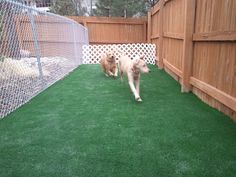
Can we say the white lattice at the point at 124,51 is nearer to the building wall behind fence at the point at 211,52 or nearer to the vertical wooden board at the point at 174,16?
the vertical wooden board at the point at 174,16

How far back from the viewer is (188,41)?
450 cm

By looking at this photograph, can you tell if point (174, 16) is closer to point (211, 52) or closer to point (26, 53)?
point (211, 52)

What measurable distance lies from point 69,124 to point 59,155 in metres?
0.87

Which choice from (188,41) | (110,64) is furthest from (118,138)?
(110,64)

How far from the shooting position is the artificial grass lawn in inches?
84.6

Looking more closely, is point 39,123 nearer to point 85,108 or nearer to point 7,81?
point 85,108

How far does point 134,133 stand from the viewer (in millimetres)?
2891

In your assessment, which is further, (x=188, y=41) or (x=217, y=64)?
(x=188, y=41)

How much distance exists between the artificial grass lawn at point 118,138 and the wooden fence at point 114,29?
31.3 feet

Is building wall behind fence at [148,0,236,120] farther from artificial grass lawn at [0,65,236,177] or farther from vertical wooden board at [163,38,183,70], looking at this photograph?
artificial grass lawn at [0,65,236,177]

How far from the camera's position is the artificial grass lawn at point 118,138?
7.05 ft

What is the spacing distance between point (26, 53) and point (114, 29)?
8842 millimetres

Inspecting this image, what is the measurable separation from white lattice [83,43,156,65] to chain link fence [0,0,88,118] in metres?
2.95

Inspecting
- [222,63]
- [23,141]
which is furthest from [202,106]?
[23,141]
